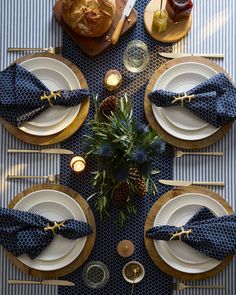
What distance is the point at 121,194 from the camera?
177cm

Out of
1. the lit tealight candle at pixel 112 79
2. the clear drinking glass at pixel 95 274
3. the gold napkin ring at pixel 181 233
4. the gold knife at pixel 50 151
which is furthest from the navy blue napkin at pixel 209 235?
the lit tealight candle at pixel 112 79

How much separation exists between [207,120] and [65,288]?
2.63ft

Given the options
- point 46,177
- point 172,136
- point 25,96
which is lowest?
point 46,177

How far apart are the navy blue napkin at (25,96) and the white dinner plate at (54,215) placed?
0.91ft

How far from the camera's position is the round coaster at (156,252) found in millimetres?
1828

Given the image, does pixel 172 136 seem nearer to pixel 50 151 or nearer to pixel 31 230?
pixel 50 151

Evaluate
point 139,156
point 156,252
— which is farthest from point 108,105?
point 156,252

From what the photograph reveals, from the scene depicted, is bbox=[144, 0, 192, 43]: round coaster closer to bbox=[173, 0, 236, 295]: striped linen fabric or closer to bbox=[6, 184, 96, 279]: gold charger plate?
bbox=[173, 0, 236, 295]: striped linen fabric

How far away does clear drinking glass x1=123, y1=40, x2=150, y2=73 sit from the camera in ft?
6.17

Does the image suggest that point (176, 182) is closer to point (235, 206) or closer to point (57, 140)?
point (235, 206)

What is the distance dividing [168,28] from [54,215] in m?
0.82

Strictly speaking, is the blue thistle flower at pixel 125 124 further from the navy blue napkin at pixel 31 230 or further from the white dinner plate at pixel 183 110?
the navy blue napkin at pixel 31 230

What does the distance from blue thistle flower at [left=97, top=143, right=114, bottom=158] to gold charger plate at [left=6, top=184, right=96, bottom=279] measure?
0.35 m

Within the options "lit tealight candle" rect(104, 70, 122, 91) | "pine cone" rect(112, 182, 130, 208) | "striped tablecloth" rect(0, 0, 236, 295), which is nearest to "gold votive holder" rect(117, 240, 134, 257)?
"pine cone" rect(112, 182, 130, 208)
